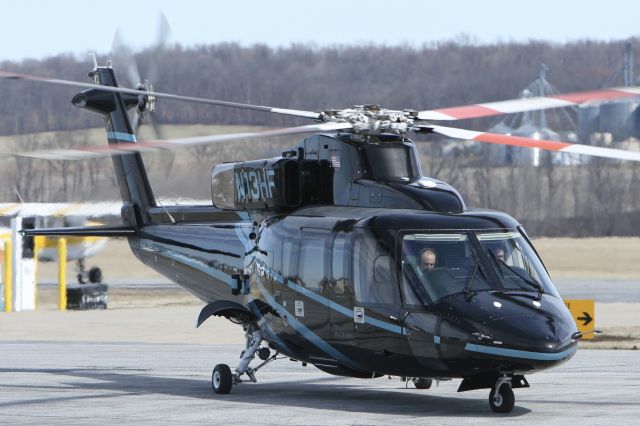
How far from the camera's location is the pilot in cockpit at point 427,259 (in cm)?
1397

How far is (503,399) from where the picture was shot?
13750mm

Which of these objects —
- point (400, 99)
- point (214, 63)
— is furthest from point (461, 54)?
point (214, 63)

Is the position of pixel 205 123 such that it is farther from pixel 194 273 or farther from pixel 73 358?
pixel 194 273

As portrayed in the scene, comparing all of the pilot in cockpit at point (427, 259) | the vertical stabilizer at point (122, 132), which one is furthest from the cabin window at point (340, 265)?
the vertical stabilizer at point (122, 132)

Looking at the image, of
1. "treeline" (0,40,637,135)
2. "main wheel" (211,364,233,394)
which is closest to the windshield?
"main wheel" (211,364,233,394)

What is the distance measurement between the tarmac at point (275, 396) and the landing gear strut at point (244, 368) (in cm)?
21

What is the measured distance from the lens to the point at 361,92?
244ft

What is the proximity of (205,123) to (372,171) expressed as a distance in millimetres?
36839

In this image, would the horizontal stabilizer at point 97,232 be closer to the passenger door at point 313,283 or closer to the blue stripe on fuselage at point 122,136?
the blue stripe on fuselage at point 122,136

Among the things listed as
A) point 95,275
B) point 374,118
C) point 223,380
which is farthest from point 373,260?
point 95,275

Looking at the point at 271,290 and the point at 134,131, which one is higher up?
the point at 134,131

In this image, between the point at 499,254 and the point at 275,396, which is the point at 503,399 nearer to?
the point at 499,254

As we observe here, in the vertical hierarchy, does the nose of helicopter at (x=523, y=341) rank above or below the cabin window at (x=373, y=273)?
below

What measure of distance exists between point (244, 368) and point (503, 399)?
162 inches
